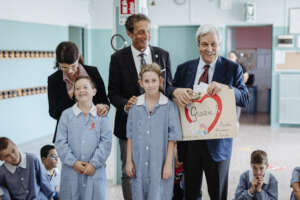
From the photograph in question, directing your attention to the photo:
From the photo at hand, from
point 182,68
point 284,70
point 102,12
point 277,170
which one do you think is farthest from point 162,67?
point 102,12

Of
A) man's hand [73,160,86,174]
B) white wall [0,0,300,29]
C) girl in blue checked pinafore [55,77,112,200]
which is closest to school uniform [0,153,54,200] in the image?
girl in blue checked pinafore [55,77,112,200]

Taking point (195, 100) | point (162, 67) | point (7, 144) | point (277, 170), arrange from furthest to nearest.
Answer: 1. point (277, 170)
2. point (7, 144)
3. point (162, 67)
4. point (195, 100)

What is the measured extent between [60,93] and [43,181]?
3.05ft

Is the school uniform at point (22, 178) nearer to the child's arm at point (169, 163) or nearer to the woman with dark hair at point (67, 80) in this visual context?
the woman with dark hair at point (67, 80)

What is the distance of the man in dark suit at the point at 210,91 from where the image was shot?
252cm

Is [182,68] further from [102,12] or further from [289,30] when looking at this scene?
[102,12]

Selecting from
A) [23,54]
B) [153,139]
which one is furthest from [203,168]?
[23,54]

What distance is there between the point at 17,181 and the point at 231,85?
192 cm

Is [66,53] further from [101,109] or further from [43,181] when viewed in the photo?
[43,181]

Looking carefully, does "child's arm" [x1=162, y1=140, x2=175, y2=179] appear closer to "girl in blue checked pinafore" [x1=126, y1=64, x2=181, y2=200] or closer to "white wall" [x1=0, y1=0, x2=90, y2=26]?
"girl in blue checked pinafore" [x1=126, y1=64, x2=181, y2=200]

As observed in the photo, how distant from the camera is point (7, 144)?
328 centimetres

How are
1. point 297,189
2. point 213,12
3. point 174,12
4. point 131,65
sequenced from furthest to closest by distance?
point 174,12
point 213,12
point 297,189
point 131,65

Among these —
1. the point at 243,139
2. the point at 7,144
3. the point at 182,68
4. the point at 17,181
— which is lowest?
the point at 243,139

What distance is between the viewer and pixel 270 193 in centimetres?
352
